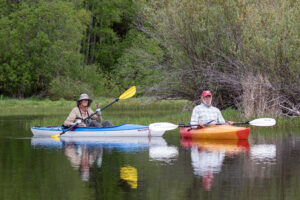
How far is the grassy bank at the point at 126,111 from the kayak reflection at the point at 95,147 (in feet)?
14.1

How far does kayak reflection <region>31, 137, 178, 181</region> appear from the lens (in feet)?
35.7

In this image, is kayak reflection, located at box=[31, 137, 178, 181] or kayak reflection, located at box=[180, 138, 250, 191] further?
kayak reflection, located at box=[31, 137, 178, 181]

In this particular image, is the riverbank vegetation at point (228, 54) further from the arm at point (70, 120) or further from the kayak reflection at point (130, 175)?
the kayak reflection at point (130, 175)

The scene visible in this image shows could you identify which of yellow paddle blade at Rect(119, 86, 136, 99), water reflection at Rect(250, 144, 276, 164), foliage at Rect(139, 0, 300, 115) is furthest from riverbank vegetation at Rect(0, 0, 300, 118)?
water reflection at Rect(250, 144, 276, 164)

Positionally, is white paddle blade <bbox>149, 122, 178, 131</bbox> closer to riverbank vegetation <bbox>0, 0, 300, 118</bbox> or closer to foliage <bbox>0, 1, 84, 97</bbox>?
riverbank vegetation <bbox>0, 0, 300, 118</bbox>

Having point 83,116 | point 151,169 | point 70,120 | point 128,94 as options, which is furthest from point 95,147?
point 128,94

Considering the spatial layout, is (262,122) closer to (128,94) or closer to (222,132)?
(222,132)

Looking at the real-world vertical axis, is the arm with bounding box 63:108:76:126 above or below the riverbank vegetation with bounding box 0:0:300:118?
below

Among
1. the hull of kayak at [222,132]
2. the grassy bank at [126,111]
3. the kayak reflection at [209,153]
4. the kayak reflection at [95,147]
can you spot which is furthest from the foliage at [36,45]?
the kayak reflection at [209,153]

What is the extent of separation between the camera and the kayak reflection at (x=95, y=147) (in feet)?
35.7

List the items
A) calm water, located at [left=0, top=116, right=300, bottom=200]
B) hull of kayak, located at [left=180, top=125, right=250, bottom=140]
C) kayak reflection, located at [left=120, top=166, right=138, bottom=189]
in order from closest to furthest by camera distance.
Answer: calm water, located at [left=0, top=116, right=300, bottom=200]
kayak reflection, located at [left=120, top=166, right=138, bottom=189]
hull of kayak, located at [left=180, top=125, right=250, bottom=140]

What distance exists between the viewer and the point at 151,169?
31.9ft

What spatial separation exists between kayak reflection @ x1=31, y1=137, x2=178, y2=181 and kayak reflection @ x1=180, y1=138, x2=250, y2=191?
0.46 m

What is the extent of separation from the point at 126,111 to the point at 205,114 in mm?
16308
